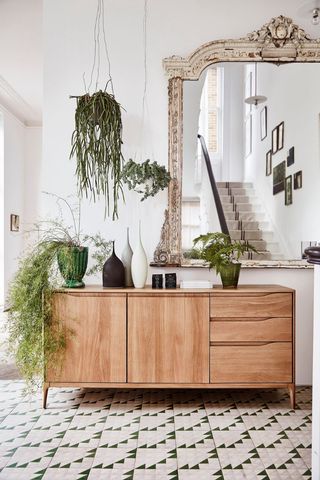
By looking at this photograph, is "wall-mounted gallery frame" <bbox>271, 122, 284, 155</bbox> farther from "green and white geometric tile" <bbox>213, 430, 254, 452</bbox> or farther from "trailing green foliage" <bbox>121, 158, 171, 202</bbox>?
"green and white geometric tile" <bbox>213, 430, 254, 452</bbox>

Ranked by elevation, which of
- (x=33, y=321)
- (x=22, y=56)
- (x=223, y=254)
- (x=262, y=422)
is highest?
(x=22, y=56)

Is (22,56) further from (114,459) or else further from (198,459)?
(198,459)

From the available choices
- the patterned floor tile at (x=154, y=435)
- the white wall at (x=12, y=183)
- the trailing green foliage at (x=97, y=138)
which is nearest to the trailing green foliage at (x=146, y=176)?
the trailing green foliage at (x=97, y=138)

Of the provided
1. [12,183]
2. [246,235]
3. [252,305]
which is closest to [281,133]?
[246,235]

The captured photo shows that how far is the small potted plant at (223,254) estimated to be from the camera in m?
3.23

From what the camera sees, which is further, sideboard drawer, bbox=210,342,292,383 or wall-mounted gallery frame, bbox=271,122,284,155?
wall-mounted gallery frame, bbox=271,122,284,155

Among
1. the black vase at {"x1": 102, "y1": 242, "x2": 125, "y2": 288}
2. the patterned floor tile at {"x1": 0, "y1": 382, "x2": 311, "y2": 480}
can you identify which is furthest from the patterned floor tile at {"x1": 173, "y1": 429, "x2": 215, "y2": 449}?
the black vase at {"x1": 102, "y1": 242, "x2": 125, "y2": 288}

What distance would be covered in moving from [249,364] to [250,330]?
0.21m

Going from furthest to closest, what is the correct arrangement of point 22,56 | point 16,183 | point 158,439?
point 16,183, point 22,56, point 158,439

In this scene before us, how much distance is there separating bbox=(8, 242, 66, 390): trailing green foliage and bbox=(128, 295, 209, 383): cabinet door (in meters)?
0.47

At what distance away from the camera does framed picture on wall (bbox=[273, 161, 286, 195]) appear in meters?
3.53

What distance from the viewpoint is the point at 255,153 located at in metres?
3.51

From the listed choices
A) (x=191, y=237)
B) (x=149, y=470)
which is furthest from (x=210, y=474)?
(x=191, y=237)

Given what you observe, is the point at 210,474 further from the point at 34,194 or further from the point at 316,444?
the point at 34,194
